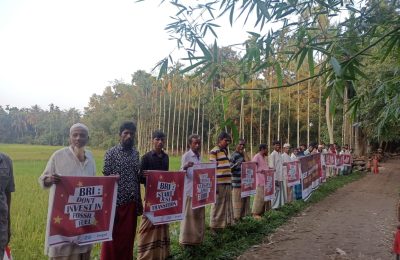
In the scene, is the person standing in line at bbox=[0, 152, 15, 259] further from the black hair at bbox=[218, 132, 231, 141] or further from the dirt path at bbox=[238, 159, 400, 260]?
the black hair at bbox=[218, 132, 231, 141]

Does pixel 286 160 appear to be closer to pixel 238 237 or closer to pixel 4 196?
pixel 238 237

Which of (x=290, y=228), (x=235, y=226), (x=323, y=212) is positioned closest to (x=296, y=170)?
(x=323, y=212)

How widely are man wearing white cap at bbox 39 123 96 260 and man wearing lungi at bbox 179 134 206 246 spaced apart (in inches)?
75.0

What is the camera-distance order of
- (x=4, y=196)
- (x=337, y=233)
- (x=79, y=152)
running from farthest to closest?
(x=337, y=233) < (x=79, y=152) < (x=4, y=196)

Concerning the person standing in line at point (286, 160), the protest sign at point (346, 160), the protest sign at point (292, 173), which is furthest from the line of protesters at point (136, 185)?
the protest sign at point (346, 160)

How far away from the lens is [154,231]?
15.4 feet

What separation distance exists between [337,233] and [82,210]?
4803mm

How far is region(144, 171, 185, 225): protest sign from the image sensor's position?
4.61 meters

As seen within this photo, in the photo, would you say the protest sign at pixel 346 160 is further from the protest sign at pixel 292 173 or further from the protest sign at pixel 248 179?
the protest sign at pixel 248 179

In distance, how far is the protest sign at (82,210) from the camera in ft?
11.2

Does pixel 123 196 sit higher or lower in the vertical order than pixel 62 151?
lower

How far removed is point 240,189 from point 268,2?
4946 millimetres

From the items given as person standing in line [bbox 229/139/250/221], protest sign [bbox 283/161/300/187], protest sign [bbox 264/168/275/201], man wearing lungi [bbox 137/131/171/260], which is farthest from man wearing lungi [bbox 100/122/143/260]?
protest sign [bbox 283/161/300/187]

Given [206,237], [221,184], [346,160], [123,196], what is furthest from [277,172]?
[346,160]
